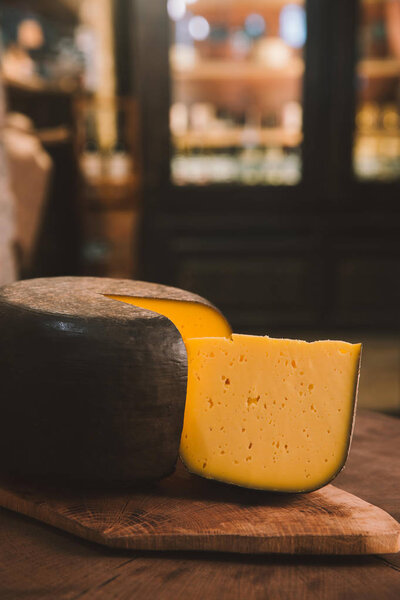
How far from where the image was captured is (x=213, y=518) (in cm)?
72

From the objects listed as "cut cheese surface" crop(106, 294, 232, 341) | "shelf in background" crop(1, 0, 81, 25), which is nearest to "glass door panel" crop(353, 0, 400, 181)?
"shelf in background" crop(1, 0, 81, 25)

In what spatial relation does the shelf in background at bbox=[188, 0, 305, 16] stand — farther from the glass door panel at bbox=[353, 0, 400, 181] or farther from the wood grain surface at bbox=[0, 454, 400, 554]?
the wood grain surface at bbox=[0, 454, 400, 554]

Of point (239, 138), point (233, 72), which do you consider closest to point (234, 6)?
point (233, 72)

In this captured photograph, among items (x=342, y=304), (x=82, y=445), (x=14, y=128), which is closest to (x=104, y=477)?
(x=82, y=445)

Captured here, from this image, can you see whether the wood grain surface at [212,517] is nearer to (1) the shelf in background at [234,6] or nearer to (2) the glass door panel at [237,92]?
(2) the glass door panel at [237,92]

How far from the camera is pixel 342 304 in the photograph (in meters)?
3.85

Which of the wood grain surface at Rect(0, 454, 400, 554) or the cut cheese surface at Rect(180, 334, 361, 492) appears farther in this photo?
the cut cheese surface at Rect(180, 334, 361, 492)

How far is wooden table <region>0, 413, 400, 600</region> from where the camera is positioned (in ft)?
1.90

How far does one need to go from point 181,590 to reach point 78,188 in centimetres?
314

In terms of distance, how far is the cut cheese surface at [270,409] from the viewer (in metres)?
0.79

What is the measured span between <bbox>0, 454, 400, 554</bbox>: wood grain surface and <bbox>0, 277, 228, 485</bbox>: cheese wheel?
29 mm

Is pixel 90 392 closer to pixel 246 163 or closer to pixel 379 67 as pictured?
pixel 246 163

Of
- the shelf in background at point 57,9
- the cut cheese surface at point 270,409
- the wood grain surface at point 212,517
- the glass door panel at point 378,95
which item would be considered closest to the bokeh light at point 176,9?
the shelf in background at point 57,9

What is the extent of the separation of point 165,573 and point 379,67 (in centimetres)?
387
